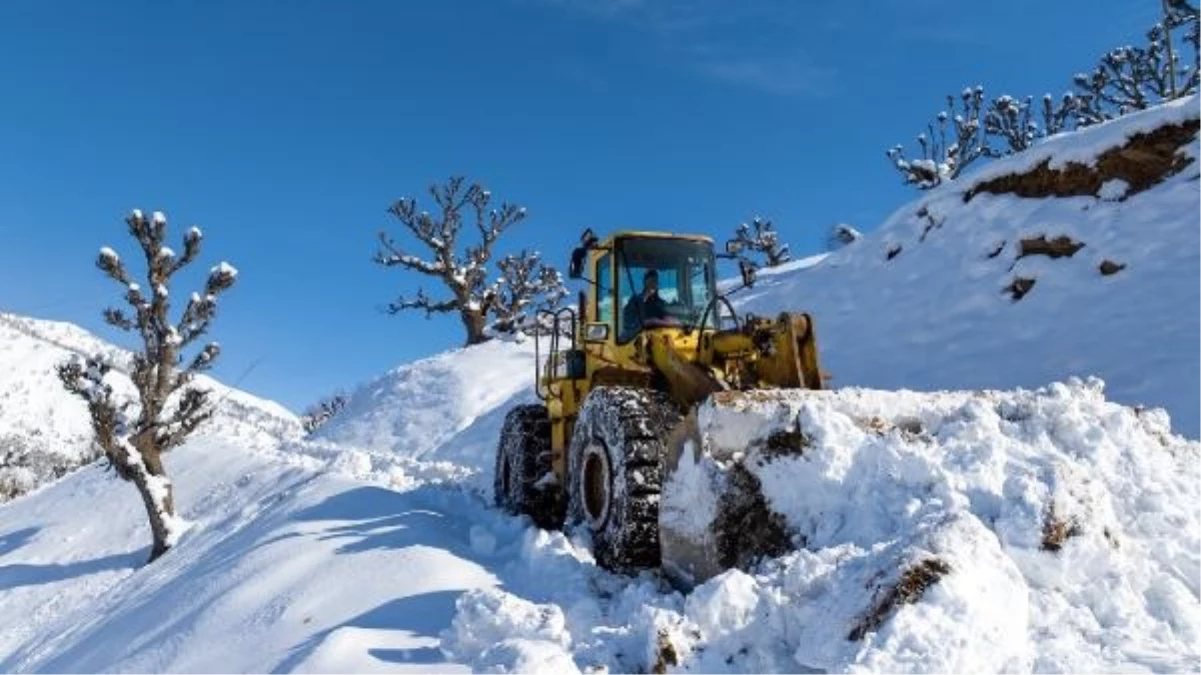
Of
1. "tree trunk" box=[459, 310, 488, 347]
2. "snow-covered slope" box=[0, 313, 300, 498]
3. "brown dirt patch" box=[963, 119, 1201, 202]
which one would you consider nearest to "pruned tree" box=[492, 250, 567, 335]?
"tree trunk" box=[459, 310, 488, 347]

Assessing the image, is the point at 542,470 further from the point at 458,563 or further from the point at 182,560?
the point at 182,560

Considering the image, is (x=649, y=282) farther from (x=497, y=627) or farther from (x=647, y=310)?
(x=497, y=627)

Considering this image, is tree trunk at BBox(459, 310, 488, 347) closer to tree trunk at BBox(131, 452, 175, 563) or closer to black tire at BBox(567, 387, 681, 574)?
tree trunk at BBox(131, 452, 175, 563)

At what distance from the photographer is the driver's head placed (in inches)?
335

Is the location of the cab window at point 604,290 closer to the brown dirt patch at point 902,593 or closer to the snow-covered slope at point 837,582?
the snow-covered slope at point 837,582

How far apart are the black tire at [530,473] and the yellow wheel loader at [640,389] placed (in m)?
0.01

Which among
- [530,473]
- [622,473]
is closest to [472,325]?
[530,473]

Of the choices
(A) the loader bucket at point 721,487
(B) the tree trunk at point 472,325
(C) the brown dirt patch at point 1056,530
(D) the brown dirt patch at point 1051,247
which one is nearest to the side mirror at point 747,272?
(A) the loader bucket at point 721,487

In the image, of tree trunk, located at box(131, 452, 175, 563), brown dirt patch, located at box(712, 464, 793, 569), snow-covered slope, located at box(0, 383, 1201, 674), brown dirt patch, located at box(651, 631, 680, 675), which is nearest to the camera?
snow-covered slope, located at box(0, 383, 1201, 674)

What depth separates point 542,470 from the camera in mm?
9500

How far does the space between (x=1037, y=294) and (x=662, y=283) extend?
827cm

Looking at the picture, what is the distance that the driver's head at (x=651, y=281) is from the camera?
27.9 ft

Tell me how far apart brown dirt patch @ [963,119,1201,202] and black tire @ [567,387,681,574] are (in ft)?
37.6

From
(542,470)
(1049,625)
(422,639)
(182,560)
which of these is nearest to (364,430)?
(182,560)
